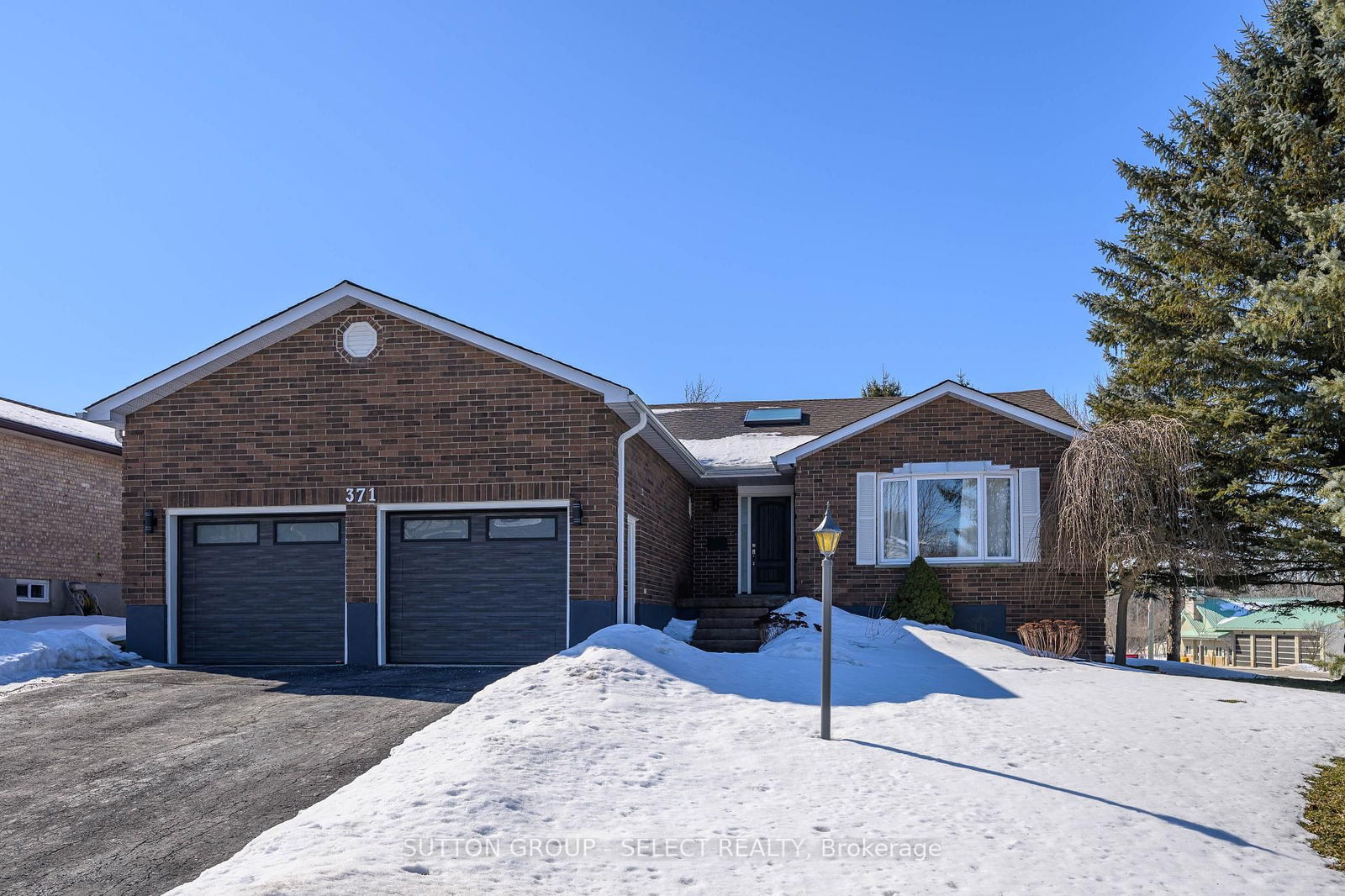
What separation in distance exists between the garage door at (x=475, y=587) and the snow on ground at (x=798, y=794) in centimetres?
296

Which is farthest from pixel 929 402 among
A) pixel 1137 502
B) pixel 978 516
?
pixel 1137 502

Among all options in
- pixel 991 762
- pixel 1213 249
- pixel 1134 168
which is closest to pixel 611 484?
pixel 991 762

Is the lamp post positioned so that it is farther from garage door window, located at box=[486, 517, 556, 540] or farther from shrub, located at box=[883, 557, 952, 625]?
shrub, located at box=[883, 557, 952, 625]

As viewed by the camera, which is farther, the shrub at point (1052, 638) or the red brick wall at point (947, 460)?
the red brick wall at point (947, 460)

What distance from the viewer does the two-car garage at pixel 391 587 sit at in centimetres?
1398

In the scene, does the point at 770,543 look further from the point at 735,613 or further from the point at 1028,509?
the point at 1028,509

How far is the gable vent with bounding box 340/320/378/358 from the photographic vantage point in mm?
14469

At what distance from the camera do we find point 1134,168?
725 inches

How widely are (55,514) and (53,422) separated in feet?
7.47

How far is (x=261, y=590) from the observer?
1454cm

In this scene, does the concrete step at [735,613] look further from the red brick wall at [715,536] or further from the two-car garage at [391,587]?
the two-car garage at [391,587]

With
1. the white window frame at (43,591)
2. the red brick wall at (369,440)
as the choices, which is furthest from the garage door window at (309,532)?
the white window frame at (43,591)

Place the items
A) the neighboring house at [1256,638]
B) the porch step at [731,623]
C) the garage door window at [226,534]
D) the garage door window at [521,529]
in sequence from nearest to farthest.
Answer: the garage door window at [521,529]
the garage door window at [226,534]
the porch step at [731,623]
the neighboring house at [1256,638]

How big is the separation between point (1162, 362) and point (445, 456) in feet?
36.6
